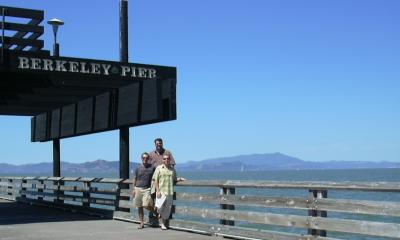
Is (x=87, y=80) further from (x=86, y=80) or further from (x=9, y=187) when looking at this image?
(x=9, y=187)

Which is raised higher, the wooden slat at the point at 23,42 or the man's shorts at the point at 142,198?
the wooden slat at the point at 23,42

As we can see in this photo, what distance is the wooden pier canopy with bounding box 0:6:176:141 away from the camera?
44.3ft

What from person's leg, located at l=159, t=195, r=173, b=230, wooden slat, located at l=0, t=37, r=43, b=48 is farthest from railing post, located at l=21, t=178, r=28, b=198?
person's leg, located at l=159, t=195, r=173, b=230

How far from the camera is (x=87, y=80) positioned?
14453 millimetres

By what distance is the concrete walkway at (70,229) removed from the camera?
1116cm

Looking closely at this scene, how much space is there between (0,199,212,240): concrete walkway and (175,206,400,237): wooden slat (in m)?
0.51

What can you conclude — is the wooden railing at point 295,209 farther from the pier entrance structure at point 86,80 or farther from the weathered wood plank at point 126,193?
the pier entrance structure at point 86,80

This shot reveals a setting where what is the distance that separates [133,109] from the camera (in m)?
15.0

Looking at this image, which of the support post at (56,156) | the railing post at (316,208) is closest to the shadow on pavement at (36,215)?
the support post at (56,156)

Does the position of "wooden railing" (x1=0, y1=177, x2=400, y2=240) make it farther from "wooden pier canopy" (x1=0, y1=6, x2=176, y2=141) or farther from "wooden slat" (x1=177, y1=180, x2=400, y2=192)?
"wooden pier canopy" (x1=0, y1=6, x2=176, y2=141)

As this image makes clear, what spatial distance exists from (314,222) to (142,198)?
4.64m

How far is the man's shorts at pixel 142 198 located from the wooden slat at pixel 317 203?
136 cm

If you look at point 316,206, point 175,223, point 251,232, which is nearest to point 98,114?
point 175,223

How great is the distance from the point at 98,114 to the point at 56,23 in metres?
2.71
